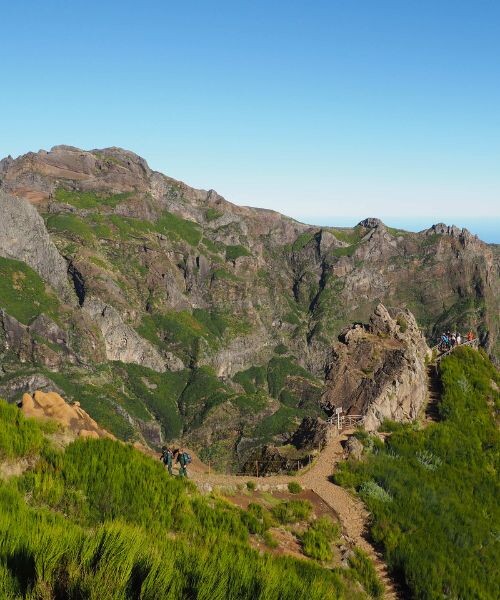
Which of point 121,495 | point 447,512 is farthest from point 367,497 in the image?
point 121,495

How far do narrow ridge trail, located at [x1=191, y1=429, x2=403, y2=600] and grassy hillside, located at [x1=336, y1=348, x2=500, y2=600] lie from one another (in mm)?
668

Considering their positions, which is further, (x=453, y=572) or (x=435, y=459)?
(x=435, y=459)

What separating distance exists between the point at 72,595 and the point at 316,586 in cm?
598

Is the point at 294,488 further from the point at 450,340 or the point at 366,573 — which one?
the point at 450,340

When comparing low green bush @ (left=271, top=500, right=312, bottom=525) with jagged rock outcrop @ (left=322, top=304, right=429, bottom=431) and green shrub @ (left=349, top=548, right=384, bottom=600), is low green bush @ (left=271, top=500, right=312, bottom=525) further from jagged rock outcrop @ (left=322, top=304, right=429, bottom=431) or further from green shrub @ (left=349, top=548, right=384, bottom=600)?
jagged rock outcrop @ (left=322, top=304, right=429, bottom=431)

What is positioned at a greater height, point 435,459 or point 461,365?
point 461,365

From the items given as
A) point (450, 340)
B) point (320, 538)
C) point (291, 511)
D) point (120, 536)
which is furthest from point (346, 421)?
point (120, 536)

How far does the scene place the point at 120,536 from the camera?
11625mm

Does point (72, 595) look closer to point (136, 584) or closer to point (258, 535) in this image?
point (136, 584)

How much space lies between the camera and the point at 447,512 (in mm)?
32500

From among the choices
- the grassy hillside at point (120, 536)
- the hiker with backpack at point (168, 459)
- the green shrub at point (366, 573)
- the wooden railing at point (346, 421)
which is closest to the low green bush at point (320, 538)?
the grassy hillside at point (120, 536)

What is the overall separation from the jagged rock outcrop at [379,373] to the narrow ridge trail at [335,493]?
761 centimetres

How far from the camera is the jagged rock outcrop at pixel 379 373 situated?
48.0 metres

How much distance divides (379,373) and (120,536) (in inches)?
1664
